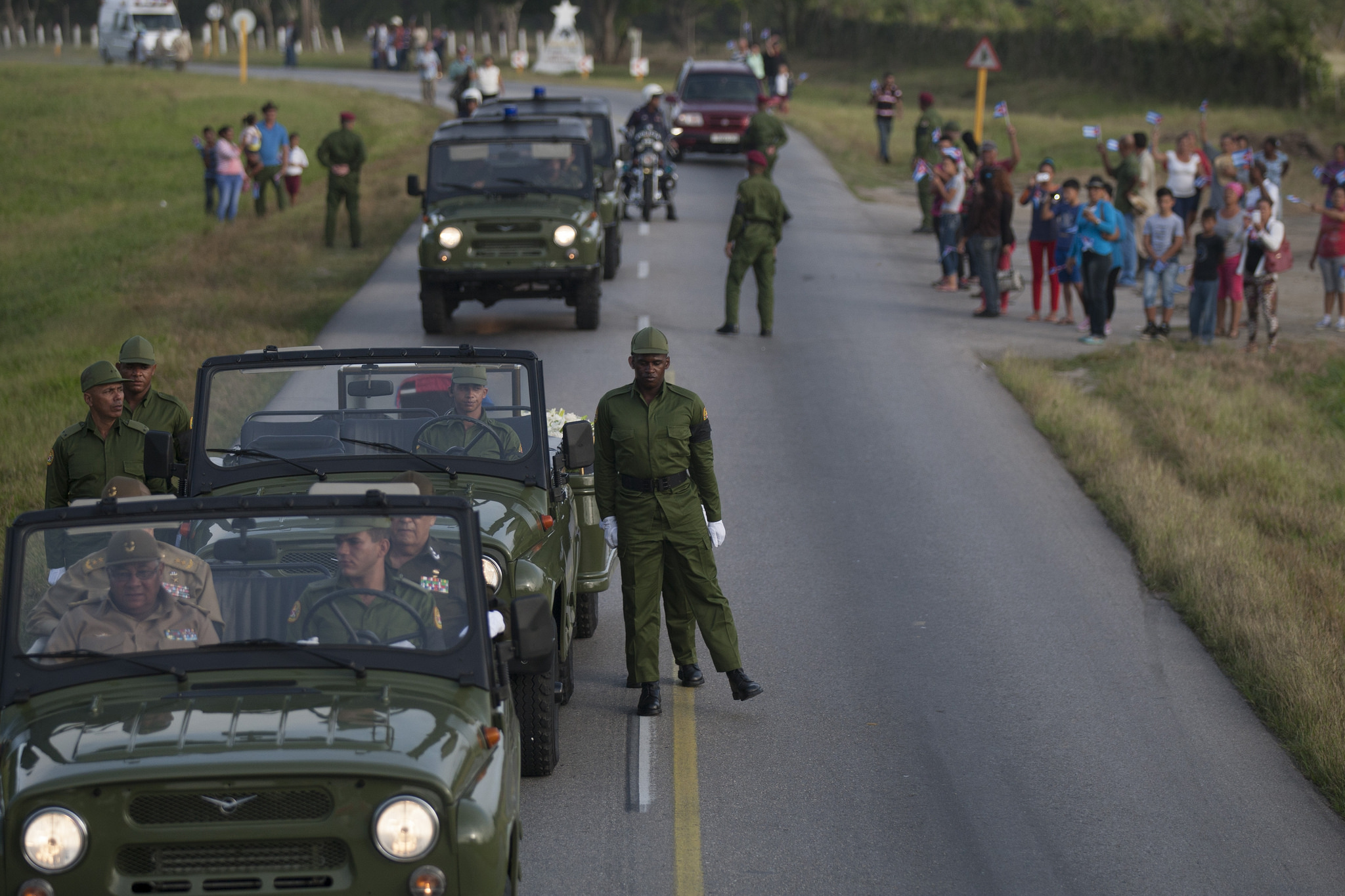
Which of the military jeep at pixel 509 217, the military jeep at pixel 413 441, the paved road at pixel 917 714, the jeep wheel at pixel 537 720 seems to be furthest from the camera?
the military jeep at pixel 509 217

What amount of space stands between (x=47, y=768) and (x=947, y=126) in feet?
63.6

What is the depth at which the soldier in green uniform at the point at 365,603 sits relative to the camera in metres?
5.35

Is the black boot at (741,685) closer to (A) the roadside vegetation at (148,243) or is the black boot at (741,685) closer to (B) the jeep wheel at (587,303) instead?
(A) the roadside vegetation at (148,243)

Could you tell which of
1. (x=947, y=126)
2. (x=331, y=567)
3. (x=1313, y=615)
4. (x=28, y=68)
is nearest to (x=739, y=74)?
(x=947, y=126)

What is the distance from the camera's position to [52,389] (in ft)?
52.3

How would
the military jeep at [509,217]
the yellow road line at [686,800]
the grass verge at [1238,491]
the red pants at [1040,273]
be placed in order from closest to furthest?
1. the yellow road line at [686,800]
2. the grass verge at [1238,491]
3. the military jeep at [509,217]
4. the red pants at [1040,273]

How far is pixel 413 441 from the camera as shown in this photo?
764 centimetres

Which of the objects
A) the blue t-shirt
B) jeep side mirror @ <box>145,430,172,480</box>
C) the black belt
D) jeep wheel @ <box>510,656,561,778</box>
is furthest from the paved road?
the blue t-shirt

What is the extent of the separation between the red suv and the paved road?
57.5ft

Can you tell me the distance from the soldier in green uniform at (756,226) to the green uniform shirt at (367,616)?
1140 centimetres

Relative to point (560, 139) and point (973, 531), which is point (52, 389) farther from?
point (973, 531)

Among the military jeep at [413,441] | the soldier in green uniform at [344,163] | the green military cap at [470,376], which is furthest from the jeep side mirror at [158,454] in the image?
the soldier in green uniform at [344,163]

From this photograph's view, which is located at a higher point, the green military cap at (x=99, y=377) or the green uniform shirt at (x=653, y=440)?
the green military cap at (x=99, y=377)

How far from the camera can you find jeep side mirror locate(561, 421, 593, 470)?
297 inches
